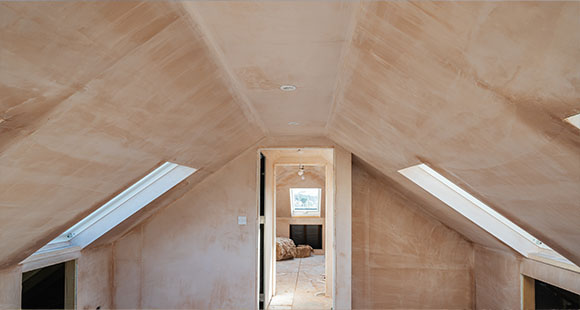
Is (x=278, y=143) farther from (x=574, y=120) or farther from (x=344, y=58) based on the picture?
(x=574, y=120)

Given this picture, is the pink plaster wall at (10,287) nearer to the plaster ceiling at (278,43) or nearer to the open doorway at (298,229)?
the plaster ceiling at (278,43)

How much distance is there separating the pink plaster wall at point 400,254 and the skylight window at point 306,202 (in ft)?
17.9

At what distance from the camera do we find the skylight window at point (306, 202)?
10859 mm

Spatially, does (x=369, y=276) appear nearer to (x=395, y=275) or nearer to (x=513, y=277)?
(x=395, y=275)

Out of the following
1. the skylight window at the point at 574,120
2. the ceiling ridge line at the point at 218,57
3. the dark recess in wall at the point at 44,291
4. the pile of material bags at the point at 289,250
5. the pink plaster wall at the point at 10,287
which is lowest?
the pile of material bags at the point at 289,250

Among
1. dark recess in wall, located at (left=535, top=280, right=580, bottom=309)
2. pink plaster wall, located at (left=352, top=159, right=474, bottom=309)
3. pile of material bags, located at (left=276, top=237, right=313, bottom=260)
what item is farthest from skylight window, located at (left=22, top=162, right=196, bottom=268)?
pile of material bags, located at (left=276, top=237, right=313, bottom=260)

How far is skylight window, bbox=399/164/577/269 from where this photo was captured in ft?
12.6

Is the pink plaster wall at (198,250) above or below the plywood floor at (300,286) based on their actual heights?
above

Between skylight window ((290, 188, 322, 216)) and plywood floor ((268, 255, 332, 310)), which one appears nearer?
plywood floor ((268, 255, 332, 310))

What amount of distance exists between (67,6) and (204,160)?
3038 millimetres

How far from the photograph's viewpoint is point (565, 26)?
41.5 inches

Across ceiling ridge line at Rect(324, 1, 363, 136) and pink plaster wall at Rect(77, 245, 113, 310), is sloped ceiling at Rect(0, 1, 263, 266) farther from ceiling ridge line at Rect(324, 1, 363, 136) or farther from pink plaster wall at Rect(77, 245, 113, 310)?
pink plaster wall at Rect(77, 245, 113, 310)

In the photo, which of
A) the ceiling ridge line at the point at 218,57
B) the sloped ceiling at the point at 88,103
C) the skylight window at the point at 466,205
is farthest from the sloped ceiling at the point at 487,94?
the skylight window at the point at 466,205

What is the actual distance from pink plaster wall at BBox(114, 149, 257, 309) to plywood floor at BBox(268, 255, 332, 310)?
3.25 ft
